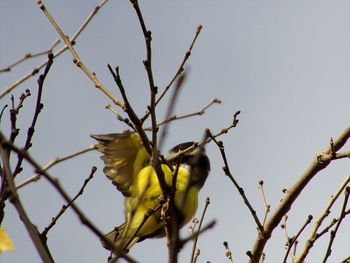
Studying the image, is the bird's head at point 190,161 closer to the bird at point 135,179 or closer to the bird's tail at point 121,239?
the bird at point 135,179

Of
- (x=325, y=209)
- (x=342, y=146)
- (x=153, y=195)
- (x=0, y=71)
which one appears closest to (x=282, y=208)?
(x=325, y=209)

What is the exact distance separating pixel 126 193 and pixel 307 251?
241 centimetres

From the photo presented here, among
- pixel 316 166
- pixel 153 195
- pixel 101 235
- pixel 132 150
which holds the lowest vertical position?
pixel 101 235

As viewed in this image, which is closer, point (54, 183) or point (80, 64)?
point (54, 183)

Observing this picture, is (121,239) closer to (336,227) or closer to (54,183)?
(336,227)

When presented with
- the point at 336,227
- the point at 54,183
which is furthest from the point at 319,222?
the point at 54,183

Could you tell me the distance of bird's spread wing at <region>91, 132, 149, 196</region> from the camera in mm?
5164

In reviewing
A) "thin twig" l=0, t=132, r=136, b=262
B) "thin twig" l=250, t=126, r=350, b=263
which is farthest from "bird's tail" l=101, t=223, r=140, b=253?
"thin twig" l=0, t=132, r=136, b=262

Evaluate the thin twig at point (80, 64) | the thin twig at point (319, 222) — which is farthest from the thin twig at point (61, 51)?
the thin twig at point (319, 222)

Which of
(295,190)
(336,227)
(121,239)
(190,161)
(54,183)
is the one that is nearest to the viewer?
(54,183)

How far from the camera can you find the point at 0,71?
12.2ft

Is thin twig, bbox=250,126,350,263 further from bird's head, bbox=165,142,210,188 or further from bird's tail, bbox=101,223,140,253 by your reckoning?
bird's head, bbox=165,142,210,188

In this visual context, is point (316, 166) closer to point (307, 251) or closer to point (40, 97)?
point (307, 251)

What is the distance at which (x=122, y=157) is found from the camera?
5.46 m
